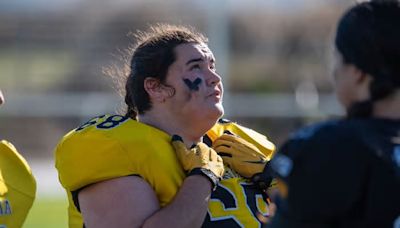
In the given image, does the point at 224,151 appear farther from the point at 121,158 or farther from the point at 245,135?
the point at 121,158

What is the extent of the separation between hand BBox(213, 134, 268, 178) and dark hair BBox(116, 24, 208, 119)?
0.27m

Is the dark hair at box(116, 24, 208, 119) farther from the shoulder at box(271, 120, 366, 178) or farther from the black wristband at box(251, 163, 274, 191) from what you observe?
the shoulder at box(271, 120, 366, 178)

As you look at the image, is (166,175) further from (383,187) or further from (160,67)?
(383,187)

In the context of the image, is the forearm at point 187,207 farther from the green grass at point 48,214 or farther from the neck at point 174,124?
the green grass at point 48,214

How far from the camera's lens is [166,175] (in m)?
2.95

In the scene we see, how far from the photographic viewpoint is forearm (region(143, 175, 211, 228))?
283cm

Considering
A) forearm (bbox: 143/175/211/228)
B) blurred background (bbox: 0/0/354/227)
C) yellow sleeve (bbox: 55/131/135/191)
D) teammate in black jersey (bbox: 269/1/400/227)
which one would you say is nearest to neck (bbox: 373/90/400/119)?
teammate in black jersey (bbox: 269/1/400/227)

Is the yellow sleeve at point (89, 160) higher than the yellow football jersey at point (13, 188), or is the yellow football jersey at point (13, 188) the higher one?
the yellow sleeve at point (89, 160)

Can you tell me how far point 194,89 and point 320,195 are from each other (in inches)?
46.3

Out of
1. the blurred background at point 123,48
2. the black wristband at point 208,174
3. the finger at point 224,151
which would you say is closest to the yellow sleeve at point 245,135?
the finger at point 224,151

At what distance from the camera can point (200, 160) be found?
9.83 ft

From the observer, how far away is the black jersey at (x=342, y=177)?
206 cm

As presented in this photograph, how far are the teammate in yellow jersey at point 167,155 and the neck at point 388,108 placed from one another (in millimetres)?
854

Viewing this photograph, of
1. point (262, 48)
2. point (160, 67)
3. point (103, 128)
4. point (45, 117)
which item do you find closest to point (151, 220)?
point (103, 128)
